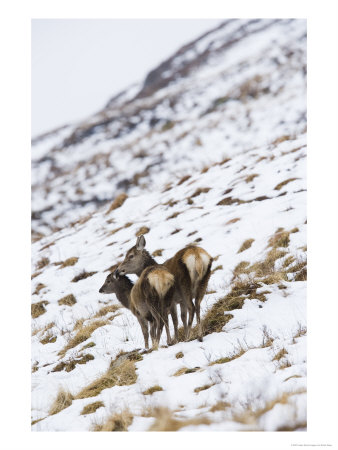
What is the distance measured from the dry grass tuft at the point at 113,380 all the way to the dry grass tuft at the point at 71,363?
721 mm

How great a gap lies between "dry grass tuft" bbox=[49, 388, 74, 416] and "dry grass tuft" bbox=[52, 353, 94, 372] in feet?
2.78

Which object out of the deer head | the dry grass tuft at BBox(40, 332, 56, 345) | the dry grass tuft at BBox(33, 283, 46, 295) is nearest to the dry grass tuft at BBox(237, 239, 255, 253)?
the deer head

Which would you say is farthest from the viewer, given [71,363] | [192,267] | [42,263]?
[42,263]

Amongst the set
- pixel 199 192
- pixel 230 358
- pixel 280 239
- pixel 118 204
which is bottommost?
pixel 230 358

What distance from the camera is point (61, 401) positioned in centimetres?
486

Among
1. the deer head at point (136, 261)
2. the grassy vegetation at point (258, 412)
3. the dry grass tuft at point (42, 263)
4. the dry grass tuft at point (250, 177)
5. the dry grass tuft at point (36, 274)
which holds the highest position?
the dry grass tuft at point (250, 177)

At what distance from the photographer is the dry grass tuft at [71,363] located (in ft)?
19.2

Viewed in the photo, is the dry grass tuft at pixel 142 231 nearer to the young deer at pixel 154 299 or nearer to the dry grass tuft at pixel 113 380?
the young deer at pixel 154 299

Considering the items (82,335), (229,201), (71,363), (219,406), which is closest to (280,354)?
(219,406)

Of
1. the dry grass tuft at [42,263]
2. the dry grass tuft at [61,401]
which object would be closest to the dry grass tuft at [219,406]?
the dry grass tuft at [61,401]

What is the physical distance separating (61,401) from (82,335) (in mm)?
1881

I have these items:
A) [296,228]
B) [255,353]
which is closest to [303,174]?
[296,228]

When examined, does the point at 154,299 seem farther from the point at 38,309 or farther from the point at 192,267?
the point at 38,309

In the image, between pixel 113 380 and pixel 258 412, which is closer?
pixel 258 412
